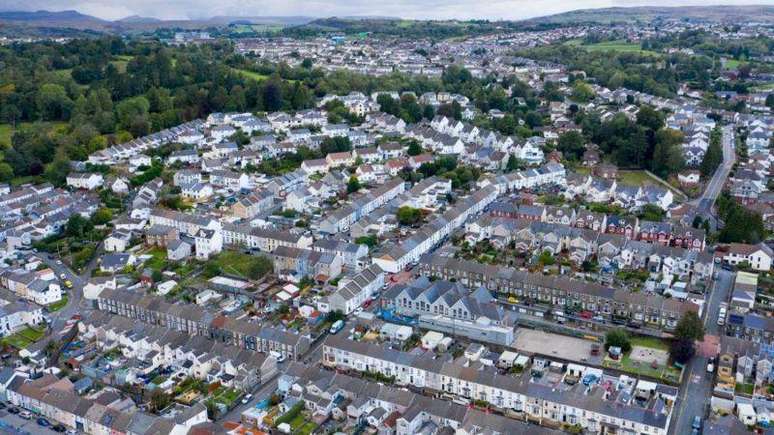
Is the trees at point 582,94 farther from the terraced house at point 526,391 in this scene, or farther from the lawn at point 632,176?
the terraced house at point 526,391

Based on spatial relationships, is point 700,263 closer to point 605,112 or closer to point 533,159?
point 533,159

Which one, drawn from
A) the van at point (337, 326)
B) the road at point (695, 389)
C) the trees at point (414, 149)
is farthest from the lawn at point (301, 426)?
the trees at point (414, 149)

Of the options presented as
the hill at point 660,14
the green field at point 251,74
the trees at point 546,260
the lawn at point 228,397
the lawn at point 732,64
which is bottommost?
the lawn at point 228,397

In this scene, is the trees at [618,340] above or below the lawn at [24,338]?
above

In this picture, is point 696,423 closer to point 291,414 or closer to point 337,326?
point 291,414

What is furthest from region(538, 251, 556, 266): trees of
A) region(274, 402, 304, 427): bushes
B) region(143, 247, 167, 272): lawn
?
region(143, 247, 167, 272): lawn

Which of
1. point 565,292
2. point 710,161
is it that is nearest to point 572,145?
point 710,161
